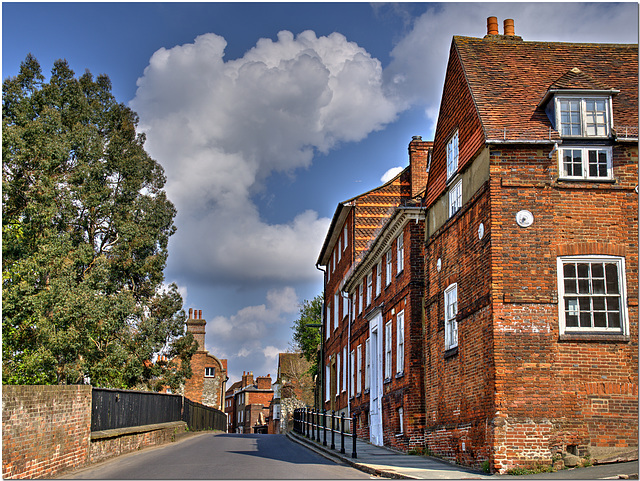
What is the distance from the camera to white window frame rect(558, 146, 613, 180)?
1427 cm

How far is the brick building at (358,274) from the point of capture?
23.9 m

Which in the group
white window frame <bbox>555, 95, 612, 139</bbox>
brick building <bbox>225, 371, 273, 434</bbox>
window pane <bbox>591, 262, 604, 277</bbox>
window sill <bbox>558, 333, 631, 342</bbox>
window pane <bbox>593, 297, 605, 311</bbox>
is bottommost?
brick building <bbox>225, 371, 273, 434</bbox>

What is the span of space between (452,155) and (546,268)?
190 inches

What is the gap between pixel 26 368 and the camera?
27.6 m

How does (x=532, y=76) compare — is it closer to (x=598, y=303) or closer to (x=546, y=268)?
(x=546, y=268)

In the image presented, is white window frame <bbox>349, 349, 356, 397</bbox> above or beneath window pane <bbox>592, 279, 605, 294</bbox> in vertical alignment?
beneath

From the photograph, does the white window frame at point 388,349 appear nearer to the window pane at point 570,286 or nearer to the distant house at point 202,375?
the window pane at point 570,286

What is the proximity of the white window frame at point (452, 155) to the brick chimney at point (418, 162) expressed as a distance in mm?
10590

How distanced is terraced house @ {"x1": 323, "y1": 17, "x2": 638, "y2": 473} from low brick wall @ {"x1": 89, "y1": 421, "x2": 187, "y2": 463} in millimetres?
8303

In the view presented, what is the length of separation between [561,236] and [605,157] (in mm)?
1994

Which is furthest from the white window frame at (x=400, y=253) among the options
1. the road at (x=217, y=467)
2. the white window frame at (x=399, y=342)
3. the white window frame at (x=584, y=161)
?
the white window frame at (x=584, y=161)

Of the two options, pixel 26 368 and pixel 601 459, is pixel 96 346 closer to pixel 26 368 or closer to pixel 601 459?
pixel 26 368

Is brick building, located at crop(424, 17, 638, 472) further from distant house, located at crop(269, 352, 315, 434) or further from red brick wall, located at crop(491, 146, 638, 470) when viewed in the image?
distant house, located at crop(269, 352, 315, 434)

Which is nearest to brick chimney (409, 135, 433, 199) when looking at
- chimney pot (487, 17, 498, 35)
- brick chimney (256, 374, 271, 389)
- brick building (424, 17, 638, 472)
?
chimney pot (487, 17, 498, 35)
